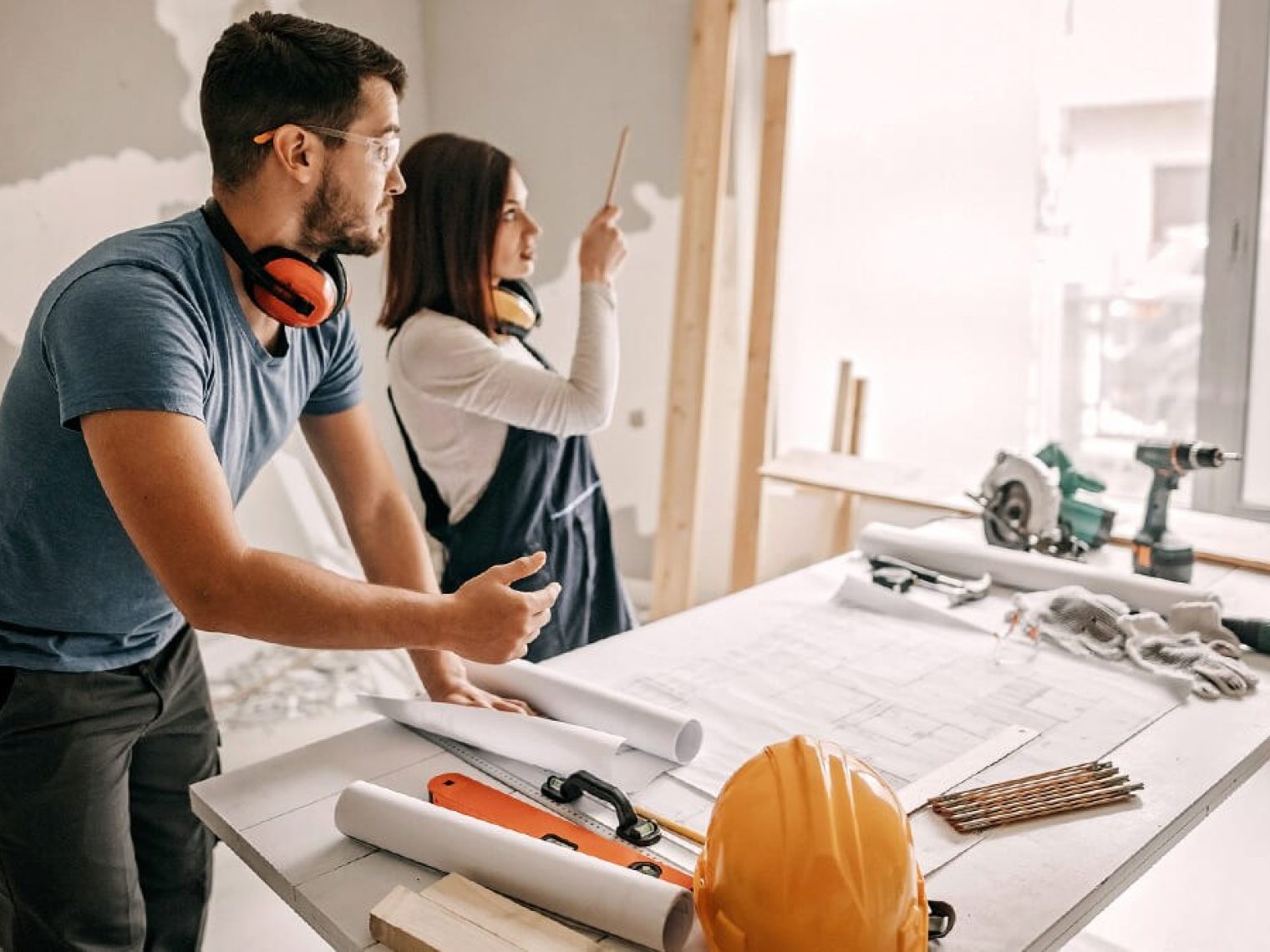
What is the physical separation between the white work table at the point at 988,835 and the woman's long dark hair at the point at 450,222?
2.57 feet

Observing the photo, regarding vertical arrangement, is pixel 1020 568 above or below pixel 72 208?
below

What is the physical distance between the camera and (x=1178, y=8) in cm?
281

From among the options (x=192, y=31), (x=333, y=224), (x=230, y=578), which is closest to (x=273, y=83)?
(x=333, y=224)

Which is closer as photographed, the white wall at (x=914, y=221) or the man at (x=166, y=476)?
A: the man at (x=166, y=476)

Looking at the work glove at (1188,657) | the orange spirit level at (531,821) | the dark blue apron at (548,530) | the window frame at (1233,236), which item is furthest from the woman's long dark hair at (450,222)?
the window frame at (1233,236)

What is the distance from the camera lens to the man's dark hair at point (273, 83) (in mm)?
1342

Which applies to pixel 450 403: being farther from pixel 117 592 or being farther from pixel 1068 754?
pixel 1068 754

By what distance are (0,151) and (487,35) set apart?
171 centimetres

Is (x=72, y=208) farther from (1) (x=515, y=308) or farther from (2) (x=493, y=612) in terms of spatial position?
(2) (x=493, y=612)

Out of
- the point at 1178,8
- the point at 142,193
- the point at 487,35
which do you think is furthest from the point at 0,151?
the point at 1178,8

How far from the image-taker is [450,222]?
1.99 m

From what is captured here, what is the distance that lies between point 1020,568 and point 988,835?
0.87 metres

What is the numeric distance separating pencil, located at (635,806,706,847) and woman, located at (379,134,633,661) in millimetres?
911

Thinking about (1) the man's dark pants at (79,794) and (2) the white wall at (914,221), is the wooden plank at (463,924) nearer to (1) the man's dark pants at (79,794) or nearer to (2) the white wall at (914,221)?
(1) the man's dark pants at (79,794)
